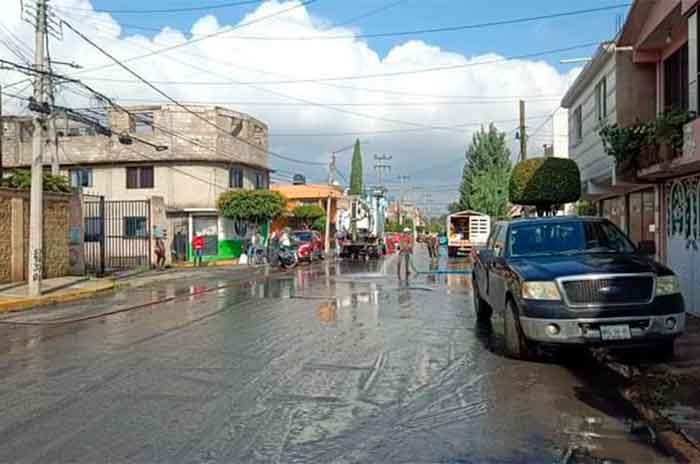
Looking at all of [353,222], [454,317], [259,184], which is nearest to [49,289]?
[454,317]

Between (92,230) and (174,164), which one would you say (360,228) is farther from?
(92,230)

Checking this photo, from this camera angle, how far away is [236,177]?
138ft

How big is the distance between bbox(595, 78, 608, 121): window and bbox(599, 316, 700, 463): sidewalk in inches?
356

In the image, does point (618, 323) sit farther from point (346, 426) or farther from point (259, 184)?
point (259, 184)

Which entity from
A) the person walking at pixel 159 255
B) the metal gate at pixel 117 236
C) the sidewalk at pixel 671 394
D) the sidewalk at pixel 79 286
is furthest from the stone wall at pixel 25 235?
the sidewalk at pixel 671 394

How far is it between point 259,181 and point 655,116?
33.8m

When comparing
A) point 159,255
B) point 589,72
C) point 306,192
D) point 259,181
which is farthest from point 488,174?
point 589,72

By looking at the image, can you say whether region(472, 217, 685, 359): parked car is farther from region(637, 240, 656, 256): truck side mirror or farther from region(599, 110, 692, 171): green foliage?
region(599, 110, 692, 171): green foliage

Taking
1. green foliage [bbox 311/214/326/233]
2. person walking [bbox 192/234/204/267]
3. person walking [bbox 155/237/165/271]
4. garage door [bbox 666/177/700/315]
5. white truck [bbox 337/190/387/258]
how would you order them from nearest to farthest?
garage door [bbox 666/177/700/315] → person walking [bbox 155/237/165/271] → person walking [bbox 192/234/204/267] → white truck [bbox 337/190/387/258] → green foliage [bbox 311/214/326/233]

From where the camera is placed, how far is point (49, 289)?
18.8 m

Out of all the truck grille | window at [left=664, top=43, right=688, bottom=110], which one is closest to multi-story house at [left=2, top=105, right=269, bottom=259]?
window at [left=664, top=43, right=688, bottom=110]

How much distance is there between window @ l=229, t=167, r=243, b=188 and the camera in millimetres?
41562

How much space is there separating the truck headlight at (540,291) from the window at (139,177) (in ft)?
115

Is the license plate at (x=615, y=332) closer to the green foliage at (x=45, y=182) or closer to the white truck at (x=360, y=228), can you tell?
the green foliage at (x=45, y=182)
